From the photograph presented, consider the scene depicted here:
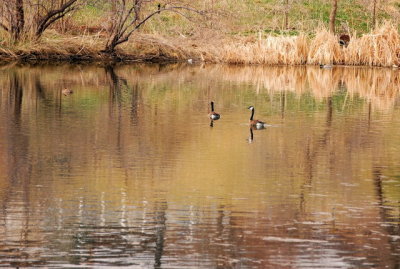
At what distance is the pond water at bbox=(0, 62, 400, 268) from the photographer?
1062 centimetres

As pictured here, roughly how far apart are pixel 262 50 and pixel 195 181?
3224 cm

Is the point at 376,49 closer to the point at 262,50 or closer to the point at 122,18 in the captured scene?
the point at 262,50

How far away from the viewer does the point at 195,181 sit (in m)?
14.8

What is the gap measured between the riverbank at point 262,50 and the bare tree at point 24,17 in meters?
1.49

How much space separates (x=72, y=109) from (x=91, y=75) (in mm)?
12245

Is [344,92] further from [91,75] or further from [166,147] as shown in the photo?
[166,147]

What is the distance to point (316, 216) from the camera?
1242 centimetres

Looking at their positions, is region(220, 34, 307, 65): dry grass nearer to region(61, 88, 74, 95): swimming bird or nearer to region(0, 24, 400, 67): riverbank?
region(0, 24, 400, 67): riverbank

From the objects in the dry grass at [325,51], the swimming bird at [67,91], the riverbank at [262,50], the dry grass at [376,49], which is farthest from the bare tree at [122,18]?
the swimming bird at [67,91]

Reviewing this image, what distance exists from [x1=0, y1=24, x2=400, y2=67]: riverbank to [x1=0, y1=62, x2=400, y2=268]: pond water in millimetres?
16096

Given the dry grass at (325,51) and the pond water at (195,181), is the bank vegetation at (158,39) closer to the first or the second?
the dry grass at (325,51)

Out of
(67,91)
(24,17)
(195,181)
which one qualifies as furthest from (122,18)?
(195,181)

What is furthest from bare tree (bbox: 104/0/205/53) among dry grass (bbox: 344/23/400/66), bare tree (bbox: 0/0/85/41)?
dry grass (bbox: 344/23/400/66)

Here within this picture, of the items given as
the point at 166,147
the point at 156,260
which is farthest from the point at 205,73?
the point at 156,260
